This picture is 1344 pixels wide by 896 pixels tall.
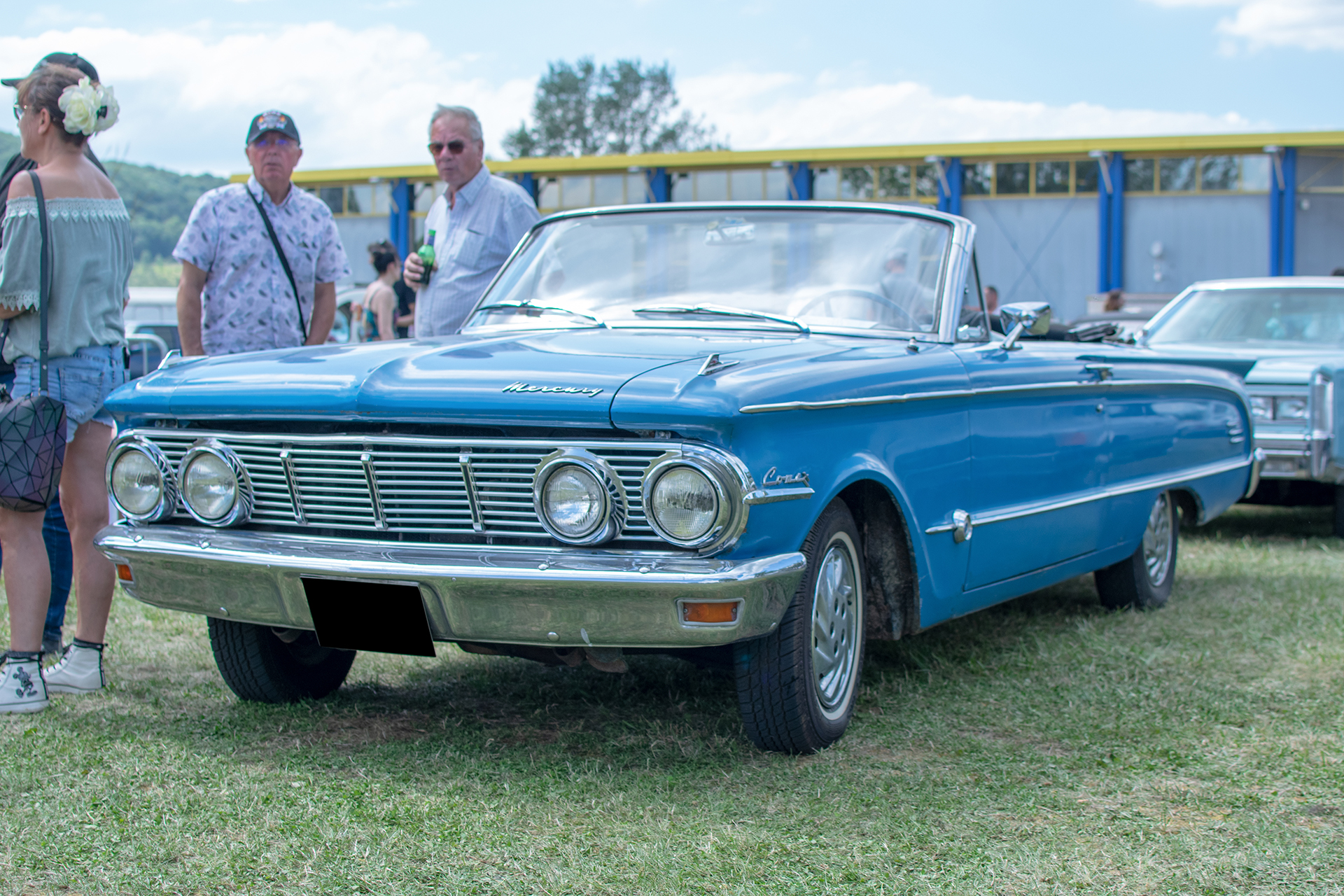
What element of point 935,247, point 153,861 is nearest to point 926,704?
point 935,247

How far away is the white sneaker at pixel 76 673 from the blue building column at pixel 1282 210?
29.5 m

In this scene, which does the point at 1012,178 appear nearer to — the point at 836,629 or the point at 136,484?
the point at 836,629

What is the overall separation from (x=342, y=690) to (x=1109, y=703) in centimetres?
234

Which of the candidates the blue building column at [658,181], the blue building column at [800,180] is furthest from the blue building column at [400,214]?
the blue building column at [800,180]

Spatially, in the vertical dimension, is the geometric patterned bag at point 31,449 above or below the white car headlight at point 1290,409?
above

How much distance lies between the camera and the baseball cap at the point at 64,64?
4.34m

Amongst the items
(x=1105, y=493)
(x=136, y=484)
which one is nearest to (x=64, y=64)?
(x=136, y=484)

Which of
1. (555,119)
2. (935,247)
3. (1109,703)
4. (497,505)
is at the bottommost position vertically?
(1109,703)

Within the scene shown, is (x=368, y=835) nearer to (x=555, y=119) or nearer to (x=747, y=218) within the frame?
(x=747, y=218)

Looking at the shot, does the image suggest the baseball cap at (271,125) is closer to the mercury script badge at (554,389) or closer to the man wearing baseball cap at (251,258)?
the man wearing baseball cap at (251,258)

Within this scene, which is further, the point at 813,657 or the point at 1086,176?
the point at 1086,176

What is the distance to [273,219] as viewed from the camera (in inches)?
206

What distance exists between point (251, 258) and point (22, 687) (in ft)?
6.04

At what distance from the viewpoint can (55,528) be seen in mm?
4961
